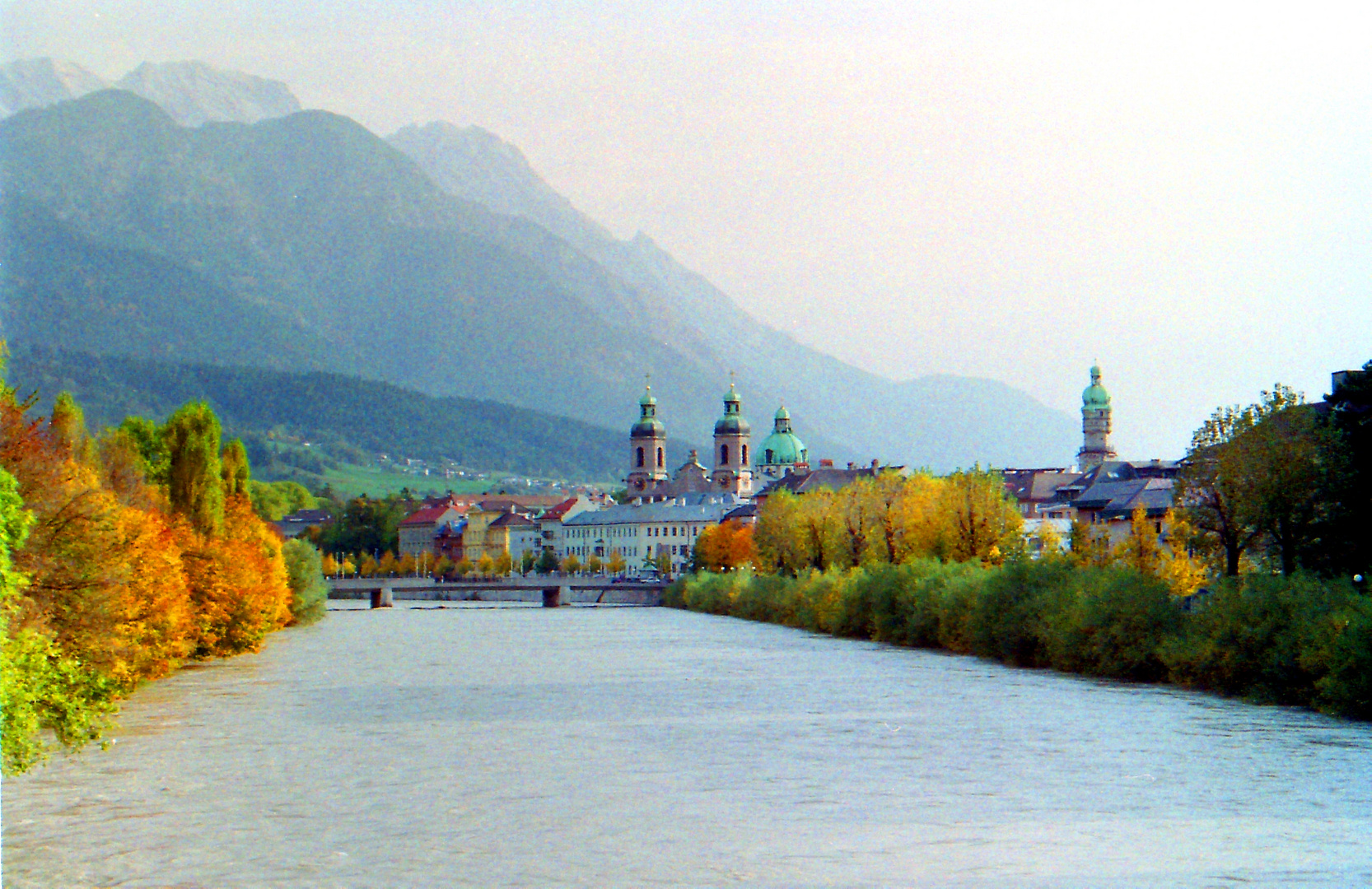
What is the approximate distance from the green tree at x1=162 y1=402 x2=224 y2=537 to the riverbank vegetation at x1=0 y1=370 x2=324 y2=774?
0.05m

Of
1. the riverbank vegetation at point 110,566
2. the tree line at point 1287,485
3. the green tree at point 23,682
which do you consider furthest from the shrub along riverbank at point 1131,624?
the green tree at point 23,682

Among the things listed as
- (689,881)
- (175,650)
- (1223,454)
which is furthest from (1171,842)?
(1223,454)

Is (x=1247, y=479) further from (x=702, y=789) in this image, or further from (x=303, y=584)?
(x=303, y=584)

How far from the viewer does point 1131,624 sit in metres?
52.8

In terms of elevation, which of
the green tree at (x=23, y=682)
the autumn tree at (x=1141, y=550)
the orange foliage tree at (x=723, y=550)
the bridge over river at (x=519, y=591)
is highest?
the orange foliage tree at (x=723, y=550)

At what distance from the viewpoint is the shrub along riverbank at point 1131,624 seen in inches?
1638

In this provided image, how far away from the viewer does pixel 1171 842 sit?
2391 cm

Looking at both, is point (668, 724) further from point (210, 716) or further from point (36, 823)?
point (36, 823)

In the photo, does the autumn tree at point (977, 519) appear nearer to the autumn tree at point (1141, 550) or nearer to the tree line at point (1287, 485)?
the autumn tree at point (1141, 550)

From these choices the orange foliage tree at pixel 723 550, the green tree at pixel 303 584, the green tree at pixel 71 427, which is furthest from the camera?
the orange foliage tree at pixel 723 550

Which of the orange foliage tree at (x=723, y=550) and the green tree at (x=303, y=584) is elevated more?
the orange foliage tree at (x=723, y=550)

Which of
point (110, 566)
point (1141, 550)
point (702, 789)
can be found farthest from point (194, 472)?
point (702, 789)

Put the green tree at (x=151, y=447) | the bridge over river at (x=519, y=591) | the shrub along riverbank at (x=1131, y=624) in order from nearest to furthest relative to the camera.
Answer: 1. the shrub along riverbank at (x=1131, y=624)
2. the green tree at (x=151, y=447)
3. the bridge over river at (x=519, y=591)

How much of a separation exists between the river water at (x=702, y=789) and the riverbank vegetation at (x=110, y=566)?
160 cm
